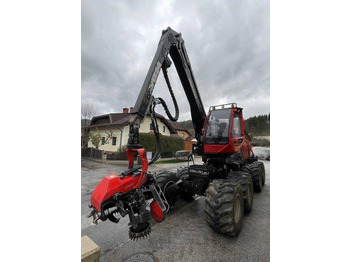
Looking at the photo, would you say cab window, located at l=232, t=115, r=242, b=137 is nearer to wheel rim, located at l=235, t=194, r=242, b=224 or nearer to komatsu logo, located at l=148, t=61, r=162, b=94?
wheel rim, located at l=235, t=194, r=242, b=224

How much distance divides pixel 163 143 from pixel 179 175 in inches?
486

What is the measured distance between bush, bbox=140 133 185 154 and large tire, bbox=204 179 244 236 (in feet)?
36.9

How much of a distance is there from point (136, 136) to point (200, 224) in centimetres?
220

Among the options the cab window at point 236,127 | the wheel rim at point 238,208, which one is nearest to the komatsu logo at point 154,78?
the cab window at point 236,127

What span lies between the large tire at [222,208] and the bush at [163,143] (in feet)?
36.9

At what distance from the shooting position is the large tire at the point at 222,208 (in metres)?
2.43

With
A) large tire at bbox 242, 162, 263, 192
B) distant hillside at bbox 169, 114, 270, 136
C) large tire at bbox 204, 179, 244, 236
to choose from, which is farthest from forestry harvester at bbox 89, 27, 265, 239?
distant hillside at bbox 169, 114, 270, 136

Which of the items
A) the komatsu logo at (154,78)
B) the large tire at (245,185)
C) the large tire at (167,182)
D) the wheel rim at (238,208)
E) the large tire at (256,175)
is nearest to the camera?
the komatsu logo at (154,78)

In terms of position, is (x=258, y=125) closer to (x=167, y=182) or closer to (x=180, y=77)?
(x=180, y=77)

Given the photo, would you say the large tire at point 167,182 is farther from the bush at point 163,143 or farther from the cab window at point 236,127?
the bush at point 163,143

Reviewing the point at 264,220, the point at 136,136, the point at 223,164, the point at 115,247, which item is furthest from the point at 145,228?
the point at 264,220

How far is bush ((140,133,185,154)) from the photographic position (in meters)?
14.0

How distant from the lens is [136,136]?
209 centimetres

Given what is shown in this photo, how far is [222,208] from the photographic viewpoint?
2.45 m
